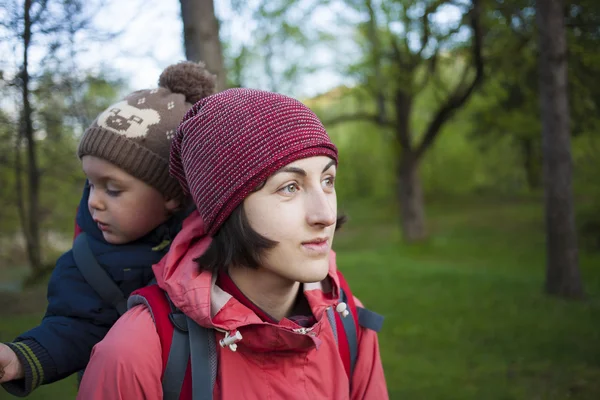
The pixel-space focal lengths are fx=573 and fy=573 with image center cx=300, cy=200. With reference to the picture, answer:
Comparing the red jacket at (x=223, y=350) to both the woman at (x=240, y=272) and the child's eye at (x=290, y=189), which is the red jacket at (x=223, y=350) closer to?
the woman at (x=240, y=272)

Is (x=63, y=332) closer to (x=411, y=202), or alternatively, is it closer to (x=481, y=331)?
(x=481, y=331)

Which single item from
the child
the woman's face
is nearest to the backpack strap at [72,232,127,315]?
the child

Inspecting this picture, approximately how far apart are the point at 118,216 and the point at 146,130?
1.07ft

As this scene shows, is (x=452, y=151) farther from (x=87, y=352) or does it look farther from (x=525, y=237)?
(x=87, y=352)

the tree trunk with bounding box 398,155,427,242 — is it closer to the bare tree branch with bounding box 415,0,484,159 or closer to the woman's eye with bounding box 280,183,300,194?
the bare tree branch with bounding box 415,0,484,159

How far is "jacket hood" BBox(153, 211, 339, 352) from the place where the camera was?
167cm

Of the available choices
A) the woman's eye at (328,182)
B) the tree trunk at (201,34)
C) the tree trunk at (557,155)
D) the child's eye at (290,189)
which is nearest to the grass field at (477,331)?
the tree trunk at (557,155)

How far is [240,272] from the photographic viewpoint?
185cm

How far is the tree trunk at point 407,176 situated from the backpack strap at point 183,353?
14.3 m

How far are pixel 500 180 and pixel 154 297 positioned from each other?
28.0m

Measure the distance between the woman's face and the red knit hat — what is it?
0.12 feet

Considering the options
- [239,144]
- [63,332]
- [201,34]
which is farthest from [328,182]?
[201,34]

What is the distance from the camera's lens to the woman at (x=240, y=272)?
5.35 ft

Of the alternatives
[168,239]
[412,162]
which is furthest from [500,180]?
[168,239]
